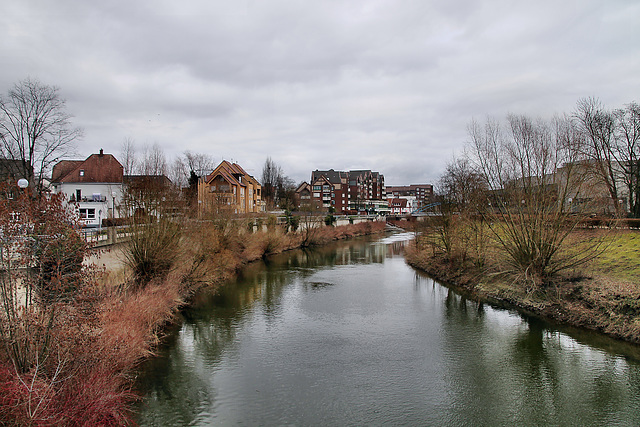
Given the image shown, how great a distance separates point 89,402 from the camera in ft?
25.3

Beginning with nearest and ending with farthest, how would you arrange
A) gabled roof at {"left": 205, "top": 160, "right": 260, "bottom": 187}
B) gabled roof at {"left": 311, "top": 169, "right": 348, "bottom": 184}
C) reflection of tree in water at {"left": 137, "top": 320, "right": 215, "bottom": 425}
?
reflection of tree in water at {"left": 137, "top": 320, "right": 215, "bottom": 425} < gabled roof at {"left": 205, "top": 160, "right": 260, "bottom": 187} < gabled roof at {"left": 311, "top": 169, "right": 348, "bottom": 184}

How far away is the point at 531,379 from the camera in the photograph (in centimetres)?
1134

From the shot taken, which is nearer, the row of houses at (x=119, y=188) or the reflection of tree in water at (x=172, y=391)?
the reflection of tree in water at (x=172, y=391)

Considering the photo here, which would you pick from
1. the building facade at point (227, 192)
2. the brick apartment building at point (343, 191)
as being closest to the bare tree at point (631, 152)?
the building facade at point (227, 192)

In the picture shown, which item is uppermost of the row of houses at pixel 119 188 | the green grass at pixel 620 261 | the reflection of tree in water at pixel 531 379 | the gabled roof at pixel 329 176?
the gabled roof at pixel 329 176

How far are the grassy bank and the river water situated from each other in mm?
809

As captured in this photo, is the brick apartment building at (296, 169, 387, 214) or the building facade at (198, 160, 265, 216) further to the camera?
the brick apartment building at (296, 169, 387, 214)

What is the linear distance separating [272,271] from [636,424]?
2320 cm

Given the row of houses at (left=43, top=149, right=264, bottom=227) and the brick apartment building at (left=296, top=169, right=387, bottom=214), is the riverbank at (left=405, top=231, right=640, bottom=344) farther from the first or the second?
the brick apartment building at (left=296, top=169, right=387, bottom=214)

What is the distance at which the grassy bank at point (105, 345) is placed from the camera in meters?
6.85

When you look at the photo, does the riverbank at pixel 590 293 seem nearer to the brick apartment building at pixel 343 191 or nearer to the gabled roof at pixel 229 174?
the gabled roof at pixel 229 174

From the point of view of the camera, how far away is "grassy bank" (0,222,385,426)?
6848 mm

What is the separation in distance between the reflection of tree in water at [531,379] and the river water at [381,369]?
33 millimetres

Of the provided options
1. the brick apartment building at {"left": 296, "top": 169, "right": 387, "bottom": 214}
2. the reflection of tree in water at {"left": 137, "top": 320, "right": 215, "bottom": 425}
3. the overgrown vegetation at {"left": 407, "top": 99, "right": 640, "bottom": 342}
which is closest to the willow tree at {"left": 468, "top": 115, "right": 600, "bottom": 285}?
the overgrown vegetation at {"left": 407, "top": 99, "right": 640, "bottom": 342}
